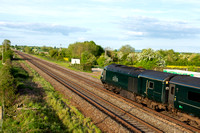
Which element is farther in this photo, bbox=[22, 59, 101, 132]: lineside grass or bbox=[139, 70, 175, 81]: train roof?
bbox=[139, 70, 175, 81]: train roof

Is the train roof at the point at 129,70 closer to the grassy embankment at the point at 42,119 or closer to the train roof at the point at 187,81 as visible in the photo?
the train roof at the point at 187,81

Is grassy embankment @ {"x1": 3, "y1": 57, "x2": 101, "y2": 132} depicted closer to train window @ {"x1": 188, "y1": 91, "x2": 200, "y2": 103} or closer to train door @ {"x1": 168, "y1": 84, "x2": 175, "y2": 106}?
train door @ {"x1": 168, "y1": 84, "x2": 175, "y2": 106}

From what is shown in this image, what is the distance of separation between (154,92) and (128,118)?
11.9 ft

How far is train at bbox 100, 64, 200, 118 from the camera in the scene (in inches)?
503

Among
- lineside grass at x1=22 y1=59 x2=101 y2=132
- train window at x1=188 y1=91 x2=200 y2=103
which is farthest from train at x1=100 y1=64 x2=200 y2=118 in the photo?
lineside grass at x1=22 y1=59 x2=101 y2=132

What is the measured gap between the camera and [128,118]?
1477 cm

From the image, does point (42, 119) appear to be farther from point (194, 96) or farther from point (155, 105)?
point (194, 96)

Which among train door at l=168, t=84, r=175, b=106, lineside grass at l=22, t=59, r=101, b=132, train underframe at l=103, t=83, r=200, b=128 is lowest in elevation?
lineside grass at l=22, t=59, r=101, b=132

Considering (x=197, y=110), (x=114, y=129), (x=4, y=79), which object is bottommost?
(x=114, y=129)

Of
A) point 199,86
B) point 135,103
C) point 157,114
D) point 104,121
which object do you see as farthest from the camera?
point 135,103

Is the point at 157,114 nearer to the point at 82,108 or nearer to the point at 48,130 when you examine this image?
the point at 82,108

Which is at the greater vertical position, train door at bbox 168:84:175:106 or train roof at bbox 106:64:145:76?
train roof at bbox 106:64:145:76

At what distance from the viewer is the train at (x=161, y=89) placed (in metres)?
12.8

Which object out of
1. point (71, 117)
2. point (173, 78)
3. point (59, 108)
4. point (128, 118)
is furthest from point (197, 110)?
point (59, 108)
